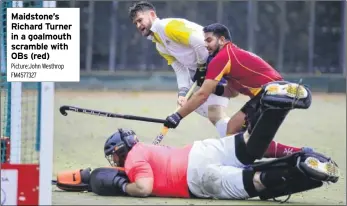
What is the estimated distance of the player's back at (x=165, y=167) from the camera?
7438 millimetres

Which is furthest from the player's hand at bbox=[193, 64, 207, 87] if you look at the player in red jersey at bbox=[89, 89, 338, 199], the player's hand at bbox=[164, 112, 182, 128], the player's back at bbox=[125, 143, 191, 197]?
the player's back at bbox=[125, 143, 191, 197]

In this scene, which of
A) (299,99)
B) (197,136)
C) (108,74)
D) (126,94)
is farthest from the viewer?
(108,74)

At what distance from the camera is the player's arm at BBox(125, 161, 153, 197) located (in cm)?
734

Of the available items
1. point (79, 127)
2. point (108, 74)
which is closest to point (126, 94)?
point (108, 74)

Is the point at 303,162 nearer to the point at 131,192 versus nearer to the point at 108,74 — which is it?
the point at 131,192

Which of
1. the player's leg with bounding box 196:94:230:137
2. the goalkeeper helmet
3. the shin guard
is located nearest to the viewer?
the shin guard

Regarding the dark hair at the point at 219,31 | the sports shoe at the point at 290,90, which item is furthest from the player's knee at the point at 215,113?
the sports shoe at the point at 290,90

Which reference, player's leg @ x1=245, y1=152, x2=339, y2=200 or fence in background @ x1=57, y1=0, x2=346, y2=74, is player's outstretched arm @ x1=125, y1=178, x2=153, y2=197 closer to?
player's leg @ x1=245, y1=152, x2=339, y2=200

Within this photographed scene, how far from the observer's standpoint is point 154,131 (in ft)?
44.3

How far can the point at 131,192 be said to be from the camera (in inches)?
292

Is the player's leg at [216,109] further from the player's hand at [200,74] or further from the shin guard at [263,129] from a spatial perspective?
the shin guard at [263,129]

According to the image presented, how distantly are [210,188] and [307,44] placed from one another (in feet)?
49.6

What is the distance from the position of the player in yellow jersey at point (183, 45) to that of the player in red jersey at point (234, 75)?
0.31 metres
